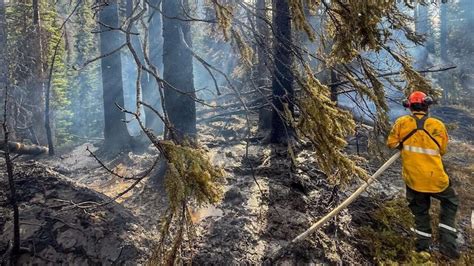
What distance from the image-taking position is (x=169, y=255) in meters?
3.05

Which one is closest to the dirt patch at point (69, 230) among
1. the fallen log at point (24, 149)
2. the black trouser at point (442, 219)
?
the black trouser at point (442, 219)

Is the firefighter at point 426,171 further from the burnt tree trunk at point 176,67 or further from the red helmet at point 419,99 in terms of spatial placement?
the burnt tree trunk at point 176,67

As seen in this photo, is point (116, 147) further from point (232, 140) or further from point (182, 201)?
point (182, 201)

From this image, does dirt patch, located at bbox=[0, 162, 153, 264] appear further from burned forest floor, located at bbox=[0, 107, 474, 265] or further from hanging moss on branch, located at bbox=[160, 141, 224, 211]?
hanging moss on branch, located at bbox=[160, 141, 224, 211]

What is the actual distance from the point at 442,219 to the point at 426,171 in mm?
675

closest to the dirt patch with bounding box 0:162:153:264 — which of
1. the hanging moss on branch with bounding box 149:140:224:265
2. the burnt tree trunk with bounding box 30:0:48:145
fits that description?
the hanging moss on branch with bounding box 149:140:224:265

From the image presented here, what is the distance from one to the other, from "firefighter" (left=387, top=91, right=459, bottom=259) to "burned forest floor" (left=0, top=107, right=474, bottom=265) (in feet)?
0.95

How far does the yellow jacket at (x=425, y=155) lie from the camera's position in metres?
4.52

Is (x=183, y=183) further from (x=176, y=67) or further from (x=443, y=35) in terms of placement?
(x=443, y=35)

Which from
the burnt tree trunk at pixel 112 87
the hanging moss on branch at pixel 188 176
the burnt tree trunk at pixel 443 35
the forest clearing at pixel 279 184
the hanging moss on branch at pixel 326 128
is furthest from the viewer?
the burnt tree trunk at pixel 443 35

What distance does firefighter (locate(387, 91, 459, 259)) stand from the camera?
4.50 meters

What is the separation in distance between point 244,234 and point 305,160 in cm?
279

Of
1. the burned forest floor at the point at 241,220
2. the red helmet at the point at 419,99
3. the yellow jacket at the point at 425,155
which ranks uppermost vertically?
the red helmet at the point at 419,99

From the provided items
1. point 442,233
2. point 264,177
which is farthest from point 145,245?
point 442,233
